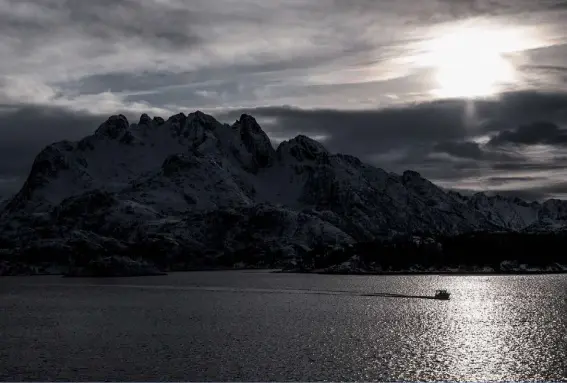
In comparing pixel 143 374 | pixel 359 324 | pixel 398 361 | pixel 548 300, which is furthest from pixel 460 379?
pixel 548 300

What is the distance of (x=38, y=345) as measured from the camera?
342 ft

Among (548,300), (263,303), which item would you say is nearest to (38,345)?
(263,303)

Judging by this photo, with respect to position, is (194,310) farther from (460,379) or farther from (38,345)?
(460,379)

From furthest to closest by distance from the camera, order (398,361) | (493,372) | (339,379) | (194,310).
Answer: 1. (194,310)
2. (398,361)
3. (493,372)
4. (339,379)

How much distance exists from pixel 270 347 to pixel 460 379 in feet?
107

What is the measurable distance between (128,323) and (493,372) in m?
79.1

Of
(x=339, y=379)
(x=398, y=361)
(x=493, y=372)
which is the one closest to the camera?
(x=339, y=379)

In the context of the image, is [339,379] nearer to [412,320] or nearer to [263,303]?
[412,320]

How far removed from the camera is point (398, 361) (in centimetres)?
9000

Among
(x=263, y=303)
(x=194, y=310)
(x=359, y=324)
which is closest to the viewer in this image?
(x=359, y=324)

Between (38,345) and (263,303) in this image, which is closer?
(38,345)

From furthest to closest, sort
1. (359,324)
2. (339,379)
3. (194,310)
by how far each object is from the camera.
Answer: (194,310)
(359,324)
(339,379)

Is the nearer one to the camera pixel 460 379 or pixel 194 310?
pixel 460 379

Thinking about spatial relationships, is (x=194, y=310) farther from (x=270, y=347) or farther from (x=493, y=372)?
(x=493, y=372)
